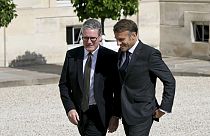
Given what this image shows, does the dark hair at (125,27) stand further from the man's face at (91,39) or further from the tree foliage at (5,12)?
the tree foliage at (5,12)

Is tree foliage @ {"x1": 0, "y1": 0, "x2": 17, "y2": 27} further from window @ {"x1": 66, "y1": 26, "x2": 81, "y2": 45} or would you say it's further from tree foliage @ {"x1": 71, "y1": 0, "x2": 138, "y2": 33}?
window @ {"x1": 66, "y1": 26, "x2": 81, "y2": 45}

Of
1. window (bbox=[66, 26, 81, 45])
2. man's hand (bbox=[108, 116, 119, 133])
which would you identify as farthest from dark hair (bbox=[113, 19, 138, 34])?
window (bbox=[66, 26, 81, 45])

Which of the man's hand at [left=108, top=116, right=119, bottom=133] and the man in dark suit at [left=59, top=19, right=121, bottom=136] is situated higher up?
the man in dark suit at [left=59, top=19, right=121, bottom=136]

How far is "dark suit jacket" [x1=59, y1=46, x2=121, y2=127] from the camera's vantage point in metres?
5.58

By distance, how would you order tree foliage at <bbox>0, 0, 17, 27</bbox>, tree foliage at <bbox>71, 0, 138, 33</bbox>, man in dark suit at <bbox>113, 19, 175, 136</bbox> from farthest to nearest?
tree foliage at <bbox>71, 0, 138, 33</bbox>
tree foliage at <bbox>0, 0, 17, 27</bbox>
man in dark suit at <bbox>113, 19, 175, 136</bbox>

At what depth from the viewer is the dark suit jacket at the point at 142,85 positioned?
534 centimetres

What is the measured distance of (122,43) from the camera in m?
5.30

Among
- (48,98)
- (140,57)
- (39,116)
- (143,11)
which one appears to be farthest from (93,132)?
(143,11)

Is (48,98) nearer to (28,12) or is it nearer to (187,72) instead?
(187,72)

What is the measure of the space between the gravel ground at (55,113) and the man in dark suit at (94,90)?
138 inches

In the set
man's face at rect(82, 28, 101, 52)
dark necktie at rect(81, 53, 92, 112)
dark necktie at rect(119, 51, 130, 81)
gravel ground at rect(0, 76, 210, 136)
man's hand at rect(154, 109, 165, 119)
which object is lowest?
gravel ground at rect(0, 76, 210, 136)

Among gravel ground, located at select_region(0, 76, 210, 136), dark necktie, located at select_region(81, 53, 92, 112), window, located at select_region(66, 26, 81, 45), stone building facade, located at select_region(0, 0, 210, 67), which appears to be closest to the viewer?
dark necktie, located at select_region(81, 53, 92, 112)

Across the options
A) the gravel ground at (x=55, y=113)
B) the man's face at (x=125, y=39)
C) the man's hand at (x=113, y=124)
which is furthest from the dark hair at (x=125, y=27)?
the gravel ground at (x=55, y=113)

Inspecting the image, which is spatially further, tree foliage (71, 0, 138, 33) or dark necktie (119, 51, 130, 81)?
tree foliage (71, 0, 138, 33)
